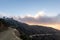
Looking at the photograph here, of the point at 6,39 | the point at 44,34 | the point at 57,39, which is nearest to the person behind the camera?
the point at 6,39

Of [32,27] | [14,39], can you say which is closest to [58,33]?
[32,27]

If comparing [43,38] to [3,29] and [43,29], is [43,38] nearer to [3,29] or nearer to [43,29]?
[43,29]

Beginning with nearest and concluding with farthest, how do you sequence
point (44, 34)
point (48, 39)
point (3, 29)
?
point (3, 29), point (48, 39), point (44, 34)

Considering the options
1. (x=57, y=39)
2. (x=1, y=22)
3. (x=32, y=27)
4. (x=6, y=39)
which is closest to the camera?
(x=6, y=39)

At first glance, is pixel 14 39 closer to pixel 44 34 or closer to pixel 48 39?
pixel 48 39

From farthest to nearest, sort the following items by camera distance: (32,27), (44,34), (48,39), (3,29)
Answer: (32,27)
(44,34)
(48,39)
(3,29)

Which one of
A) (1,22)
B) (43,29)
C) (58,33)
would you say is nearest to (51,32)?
(43,29)

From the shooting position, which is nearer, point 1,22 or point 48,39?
point 1,22

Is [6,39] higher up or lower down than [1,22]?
lower down

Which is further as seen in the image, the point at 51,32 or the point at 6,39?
the point at 51,32
